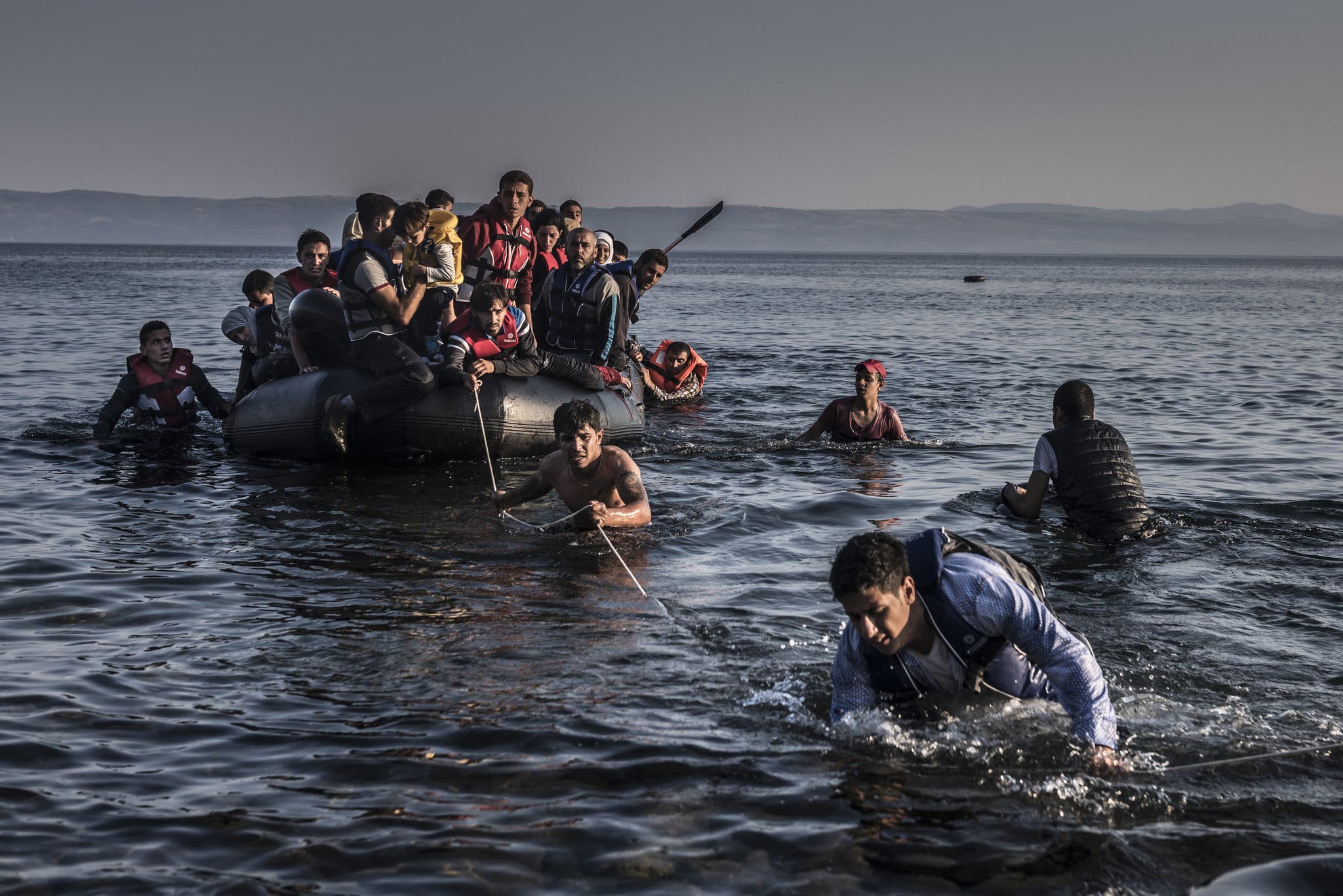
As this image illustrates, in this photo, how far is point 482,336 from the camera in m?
11.3

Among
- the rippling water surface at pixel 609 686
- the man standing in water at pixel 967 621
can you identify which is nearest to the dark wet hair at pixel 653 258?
the rippling water surface at pixel 609 686

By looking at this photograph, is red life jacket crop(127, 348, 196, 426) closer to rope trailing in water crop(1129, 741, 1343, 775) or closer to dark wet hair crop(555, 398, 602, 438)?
dark wet hair crop(555, 398, 602, 438)

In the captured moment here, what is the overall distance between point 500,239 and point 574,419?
15.6 feet

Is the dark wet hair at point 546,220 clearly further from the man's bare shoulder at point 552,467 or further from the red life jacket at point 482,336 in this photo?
the man's bare shoulder at point 552,467

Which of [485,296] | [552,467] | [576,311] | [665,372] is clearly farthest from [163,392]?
[665,372]

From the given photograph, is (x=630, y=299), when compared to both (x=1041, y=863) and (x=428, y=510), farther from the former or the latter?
(x=1041, y=863)

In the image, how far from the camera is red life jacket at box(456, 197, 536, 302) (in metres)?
12.2

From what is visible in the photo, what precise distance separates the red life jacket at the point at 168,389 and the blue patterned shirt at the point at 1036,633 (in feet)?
33.7

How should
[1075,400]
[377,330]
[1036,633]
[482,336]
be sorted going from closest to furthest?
[1036,633]
[1075,400]
[377,330]
[482,336]

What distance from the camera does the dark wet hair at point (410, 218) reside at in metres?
10.2

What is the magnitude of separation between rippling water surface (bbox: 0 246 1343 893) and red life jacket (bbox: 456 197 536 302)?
6.64 feet

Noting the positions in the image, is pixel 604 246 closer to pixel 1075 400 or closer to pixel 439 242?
pixel 439 242

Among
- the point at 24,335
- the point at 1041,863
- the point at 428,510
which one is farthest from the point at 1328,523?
the point at 24,335

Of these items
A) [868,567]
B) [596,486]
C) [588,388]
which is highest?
[868,567]
